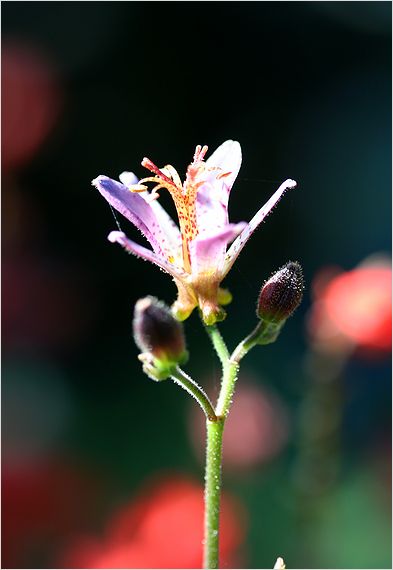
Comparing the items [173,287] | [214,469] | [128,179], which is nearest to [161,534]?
[128,179]

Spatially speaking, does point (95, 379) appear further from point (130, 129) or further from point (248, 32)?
point (248, 32)

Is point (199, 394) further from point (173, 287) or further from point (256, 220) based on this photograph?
point (173, 287)

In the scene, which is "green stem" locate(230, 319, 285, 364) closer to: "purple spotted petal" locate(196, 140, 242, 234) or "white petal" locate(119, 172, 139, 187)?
"purple spotted petal" locate(196, 140, 242, 234)

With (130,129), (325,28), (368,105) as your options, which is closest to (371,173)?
(368,105)

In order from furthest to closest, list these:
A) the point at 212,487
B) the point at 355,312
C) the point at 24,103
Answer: the point at 24,103 → the point at 355,312 → the point at 212,487

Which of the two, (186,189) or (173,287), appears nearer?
(186,189)
